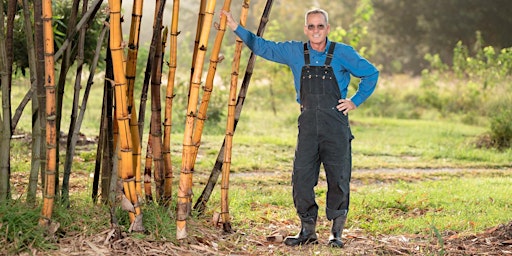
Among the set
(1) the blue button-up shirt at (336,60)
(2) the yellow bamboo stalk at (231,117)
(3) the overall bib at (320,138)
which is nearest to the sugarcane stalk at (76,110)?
(2) the yellow bamboo stalk at (231,117)

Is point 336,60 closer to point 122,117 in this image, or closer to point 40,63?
point 122,117

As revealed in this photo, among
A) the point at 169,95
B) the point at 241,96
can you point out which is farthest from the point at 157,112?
the point at 241,96

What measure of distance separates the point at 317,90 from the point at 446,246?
1.15 metres

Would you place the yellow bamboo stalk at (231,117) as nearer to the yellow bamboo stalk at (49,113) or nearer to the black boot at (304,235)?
the black boot at (304,235)

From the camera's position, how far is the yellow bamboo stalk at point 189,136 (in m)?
3.82

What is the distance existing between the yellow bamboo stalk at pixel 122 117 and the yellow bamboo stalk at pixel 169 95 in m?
0.41

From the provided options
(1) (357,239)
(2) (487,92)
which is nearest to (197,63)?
(1) (357,239)

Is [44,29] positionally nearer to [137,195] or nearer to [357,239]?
[137,195]

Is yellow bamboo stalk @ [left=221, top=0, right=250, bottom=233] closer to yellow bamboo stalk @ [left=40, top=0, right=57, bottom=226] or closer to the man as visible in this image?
the man

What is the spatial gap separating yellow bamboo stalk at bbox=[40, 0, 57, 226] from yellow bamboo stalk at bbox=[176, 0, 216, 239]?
0.63 metres

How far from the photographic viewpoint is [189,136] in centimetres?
394

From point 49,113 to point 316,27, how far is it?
1.44m

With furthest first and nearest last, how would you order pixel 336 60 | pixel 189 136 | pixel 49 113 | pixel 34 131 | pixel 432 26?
pixel 432 26 → pixel 336 60 → pixel 34 131 → pixel 189 136 → pixel 49 113

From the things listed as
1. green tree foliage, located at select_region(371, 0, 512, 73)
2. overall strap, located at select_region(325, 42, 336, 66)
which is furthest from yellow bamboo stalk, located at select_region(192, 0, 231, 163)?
green tree foliage, located at select_region(371, 0, 512, 73)
